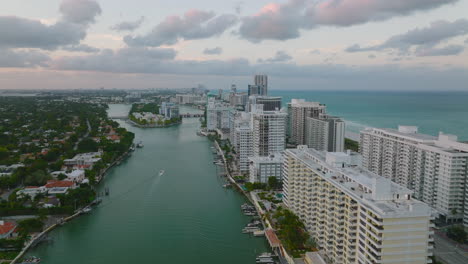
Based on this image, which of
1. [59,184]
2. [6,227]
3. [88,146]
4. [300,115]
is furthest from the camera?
[300,115]

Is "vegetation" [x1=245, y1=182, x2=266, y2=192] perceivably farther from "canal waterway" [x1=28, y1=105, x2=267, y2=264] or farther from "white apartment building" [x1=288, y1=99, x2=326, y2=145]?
"white apartment building" [x1=288, y1=99, x2=326, y2=145]

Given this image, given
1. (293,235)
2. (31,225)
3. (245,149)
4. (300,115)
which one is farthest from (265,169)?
(300,115)

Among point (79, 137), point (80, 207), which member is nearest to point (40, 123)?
point (79, 137)

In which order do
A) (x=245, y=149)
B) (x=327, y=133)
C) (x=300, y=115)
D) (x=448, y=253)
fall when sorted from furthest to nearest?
1. (x=300, y=115)
2. (x=327, y=133)
3. (x=245, y=149)
4. (x=448, y=253)

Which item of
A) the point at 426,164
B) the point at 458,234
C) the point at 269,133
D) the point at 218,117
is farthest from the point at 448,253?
the point at 218,117

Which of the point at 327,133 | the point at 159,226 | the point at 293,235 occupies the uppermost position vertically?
the point at 327,133

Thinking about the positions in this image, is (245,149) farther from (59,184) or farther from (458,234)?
(458,234)

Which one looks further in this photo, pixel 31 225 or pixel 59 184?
pixel 59 184

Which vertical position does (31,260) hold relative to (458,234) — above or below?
below
